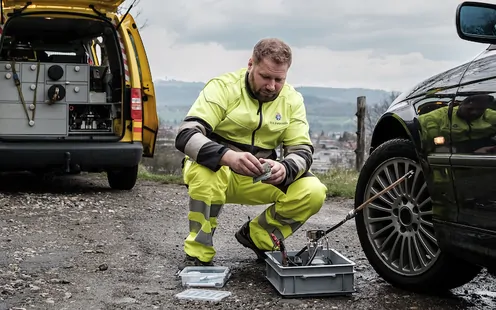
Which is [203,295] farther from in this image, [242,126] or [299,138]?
[299,138]

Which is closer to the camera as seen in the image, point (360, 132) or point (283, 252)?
point (283, 252)

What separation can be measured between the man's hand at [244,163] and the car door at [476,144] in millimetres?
1068

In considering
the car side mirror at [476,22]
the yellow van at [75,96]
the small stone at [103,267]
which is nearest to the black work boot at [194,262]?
the small stone at [103,267]

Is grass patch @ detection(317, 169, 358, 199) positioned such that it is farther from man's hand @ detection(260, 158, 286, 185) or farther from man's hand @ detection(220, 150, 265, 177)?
man's hand @ detection(220, 150, 265, 177)

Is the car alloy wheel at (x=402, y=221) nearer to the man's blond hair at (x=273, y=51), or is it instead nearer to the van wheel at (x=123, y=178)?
the man's blond hair at (x=273, y=51)

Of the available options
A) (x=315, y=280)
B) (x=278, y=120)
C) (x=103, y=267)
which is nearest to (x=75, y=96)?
(x=103, y=267)

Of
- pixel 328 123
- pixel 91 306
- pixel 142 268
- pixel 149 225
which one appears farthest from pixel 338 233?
pixel 328 123

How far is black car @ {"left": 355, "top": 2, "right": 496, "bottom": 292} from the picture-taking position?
309 cm

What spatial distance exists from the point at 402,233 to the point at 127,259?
6.23 feet

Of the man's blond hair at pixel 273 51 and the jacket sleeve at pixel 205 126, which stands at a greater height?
the man's blond hair at pixel 273 51

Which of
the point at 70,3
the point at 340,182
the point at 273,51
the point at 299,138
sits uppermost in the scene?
the point at 70,3

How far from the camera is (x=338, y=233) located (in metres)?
6.02

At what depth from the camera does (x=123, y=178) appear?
838cm

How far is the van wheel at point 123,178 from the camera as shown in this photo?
27.2 feet
